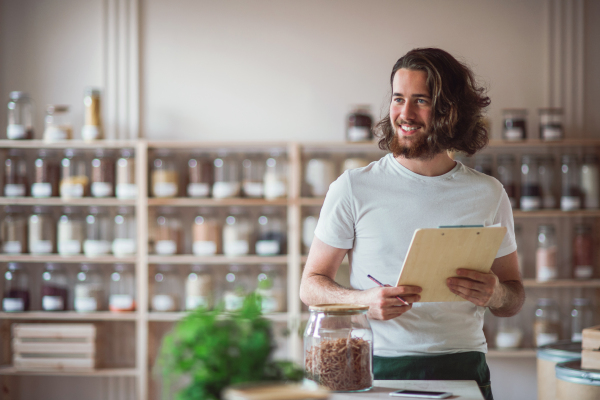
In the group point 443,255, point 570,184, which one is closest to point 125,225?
point 570,184

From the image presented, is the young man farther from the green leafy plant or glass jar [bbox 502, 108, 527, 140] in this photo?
glass jar [bbox 502, 108, 527, 140]

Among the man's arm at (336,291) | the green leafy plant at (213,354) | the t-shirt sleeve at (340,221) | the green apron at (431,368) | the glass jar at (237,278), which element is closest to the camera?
the green leafy plant at (213,354)

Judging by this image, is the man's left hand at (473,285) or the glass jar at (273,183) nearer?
the man's left hand at (473,285)

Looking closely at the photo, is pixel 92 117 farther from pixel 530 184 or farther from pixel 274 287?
→ pixel 530 184

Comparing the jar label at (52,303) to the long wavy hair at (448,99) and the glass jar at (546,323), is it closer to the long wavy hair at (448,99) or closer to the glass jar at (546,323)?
the long wavy hair at (448,99)

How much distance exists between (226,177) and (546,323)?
1910mm

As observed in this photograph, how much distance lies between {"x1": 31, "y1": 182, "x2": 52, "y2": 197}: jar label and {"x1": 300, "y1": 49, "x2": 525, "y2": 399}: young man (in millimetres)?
2277

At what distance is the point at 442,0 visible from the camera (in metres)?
3.40

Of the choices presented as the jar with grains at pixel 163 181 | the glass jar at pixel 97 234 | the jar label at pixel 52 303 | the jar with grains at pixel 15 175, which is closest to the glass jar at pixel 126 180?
the jar with grains at pixel 163 181

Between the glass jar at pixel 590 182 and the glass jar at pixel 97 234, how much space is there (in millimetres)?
2613

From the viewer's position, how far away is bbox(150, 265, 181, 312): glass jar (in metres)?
3.19

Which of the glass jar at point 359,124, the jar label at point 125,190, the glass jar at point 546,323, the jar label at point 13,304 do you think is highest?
the glass jar at point 359,124

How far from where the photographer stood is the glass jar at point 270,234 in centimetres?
320

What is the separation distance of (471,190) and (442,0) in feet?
7.52
